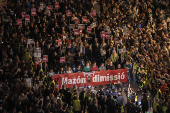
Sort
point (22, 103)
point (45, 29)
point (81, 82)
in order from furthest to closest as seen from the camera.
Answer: point (45, 29) < point (81, 82) < point (22, 103)

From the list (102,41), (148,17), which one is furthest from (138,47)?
(148,17)

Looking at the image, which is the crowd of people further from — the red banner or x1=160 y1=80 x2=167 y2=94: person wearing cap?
the red banner

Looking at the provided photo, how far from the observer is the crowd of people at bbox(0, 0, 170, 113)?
16.3 metres

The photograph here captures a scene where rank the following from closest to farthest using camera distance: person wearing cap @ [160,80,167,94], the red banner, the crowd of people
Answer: the crowd of people → the red banner → person wearing cap @ [160,80,167,94]

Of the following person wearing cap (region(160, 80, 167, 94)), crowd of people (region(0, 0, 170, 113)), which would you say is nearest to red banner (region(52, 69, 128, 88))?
crowd of people (region(0, 0, 170, 113))

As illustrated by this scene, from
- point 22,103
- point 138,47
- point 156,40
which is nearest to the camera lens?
point 22,103

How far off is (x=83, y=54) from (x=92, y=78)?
6.87 feet

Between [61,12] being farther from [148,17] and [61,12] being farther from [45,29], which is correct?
[148,17]

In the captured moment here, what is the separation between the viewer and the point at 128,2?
2564 cm

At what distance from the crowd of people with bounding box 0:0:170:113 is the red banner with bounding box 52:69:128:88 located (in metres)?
0.37

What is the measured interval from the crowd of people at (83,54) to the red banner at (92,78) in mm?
368

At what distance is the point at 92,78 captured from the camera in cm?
1897

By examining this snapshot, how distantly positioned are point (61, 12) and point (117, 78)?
6462mm

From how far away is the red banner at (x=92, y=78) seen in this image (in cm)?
1820
